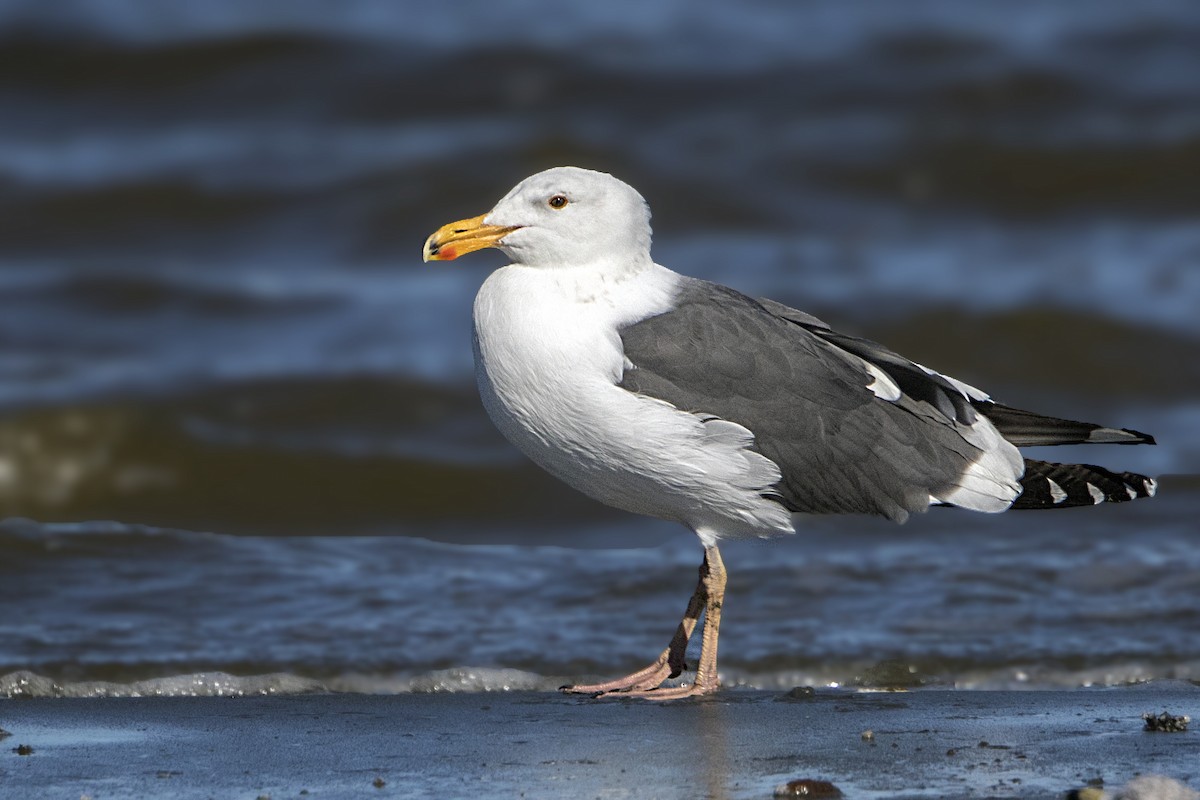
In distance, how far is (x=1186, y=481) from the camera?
8.43 metres

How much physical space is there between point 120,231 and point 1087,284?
294 inches

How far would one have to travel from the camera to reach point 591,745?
4.18 metres

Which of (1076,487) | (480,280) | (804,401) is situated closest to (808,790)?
(804,401)

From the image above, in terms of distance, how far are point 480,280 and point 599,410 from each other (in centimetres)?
722

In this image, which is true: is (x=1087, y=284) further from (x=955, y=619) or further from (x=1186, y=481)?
(x=955, y=619)

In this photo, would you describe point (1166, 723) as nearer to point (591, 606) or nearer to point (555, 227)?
point (555, 227)

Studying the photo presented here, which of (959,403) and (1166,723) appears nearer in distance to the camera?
(1166,723)

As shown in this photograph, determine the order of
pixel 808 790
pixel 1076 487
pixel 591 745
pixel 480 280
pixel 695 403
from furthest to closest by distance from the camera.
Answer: pixel 480 280
pixel 1076 487
pixel 695 403
pixel 591 745
pixel 808 790

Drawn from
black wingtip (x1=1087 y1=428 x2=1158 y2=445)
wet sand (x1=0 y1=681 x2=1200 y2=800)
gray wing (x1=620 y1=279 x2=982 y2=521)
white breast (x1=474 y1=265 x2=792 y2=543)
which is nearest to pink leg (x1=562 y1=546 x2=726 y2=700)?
wet sand (x1=0 y1=681 x2=1200 y2=800)

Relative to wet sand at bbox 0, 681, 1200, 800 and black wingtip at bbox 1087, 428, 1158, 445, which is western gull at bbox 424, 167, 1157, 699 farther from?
wet sand at bbox 0, 681, 1200, 800

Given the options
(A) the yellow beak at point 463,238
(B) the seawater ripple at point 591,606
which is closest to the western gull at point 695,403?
(A) the yellow beak at point 463,238

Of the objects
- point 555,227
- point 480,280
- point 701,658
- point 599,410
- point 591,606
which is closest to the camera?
point 599,410

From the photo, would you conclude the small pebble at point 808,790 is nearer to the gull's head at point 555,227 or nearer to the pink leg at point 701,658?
the pink leg at point 701,658

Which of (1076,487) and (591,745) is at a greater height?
(1076,487)
